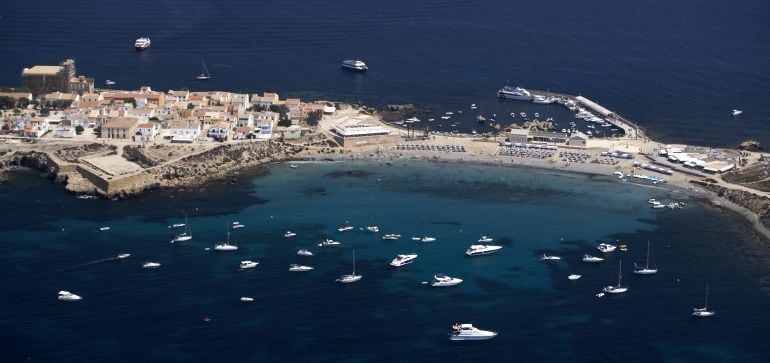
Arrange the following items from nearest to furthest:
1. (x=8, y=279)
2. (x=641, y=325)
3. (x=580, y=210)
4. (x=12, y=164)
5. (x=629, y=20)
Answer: (x=641, y=325)
(x=8, y=279)
(x=580, y=210)
(x=12, y=164)
(x=629, y=20)

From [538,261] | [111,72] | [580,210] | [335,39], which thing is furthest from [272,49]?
[538,261]

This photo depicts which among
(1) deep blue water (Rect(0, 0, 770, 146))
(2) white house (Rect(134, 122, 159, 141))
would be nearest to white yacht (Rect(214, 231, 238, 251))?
(2) white house (Rect(134, 122, 159, 141))

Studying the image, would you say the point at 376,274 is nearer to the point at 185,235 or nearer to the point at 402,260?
the point at 402,260

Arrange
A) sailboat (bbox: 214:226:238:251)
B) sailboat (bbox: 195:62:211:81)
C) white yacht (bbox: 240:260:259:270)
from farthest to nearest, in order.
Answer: sailboat (bbox: 195:62:211:81)
sailboat (bbox: 214:226:238:251)
white yacht (bbox: 240:260:259:270)

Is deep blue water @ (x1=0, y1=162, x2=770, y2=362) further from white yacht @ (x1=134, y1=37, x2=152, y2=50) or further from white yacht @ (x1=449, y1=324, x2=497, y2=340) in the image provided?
white yacht @ (x1=134, y1=37, x2=152, y2=50)

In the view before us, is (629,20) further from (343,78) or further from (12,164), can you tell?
(12,164)

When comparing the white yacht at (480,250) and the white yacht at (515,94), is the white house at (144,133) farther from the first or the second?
the white yacht at (515,94)
